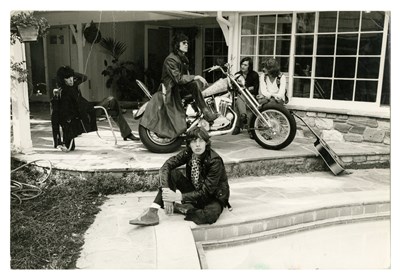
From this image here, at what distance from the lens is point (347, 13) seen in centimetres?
541

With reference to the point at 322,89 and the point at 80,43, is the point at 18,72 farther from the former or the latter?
the point at 80,43

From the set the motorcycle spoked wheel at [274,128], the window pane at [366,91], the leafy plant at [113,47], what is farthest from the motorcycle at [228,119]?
the leafy plant at [113,47]

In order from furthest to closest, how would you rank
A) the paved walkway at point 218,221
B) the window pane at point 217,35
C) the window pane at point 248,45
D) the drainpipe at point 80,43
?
the window pane at point 217,35
the drainpipe at point 80,43
the window pane at point 248,45
the paved walkway at point 218,221

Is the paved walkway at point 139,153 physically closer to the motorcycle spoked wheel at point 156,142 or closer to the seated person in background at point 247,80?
the motorcycle spoked wheel at point 156,142

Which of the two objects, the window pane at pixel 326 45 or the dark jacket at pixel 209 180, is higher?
the window pane at pixel 326 45

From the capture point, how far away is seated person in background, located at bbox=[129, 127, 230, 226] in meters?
3.15

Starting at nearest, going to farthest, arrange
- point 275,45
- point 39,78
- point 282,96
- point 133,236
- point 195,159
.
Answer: point 133,236, point 195,159, point 282,96, point 275,45, point 39,78

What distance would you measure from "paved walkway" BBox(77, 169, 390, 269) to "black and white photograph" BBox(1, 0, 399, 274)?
0.01m

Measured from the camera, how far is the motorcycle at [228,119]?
461 cm

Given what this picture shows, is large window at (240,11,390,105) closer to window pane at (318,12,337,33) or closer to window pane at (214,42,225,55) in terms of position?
window pane at (318,12,337,33)

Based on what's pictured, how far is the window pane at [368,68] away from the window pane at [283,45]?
1096 mm
